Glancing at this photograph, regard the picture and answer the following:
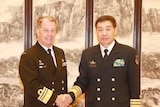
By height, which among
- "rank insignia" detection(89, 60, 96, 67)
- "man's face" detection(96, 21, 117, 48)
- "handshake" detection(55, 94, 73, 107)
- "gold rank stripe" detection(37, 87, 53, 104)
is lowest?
"handshake" detection(55, 94, 73, 107)

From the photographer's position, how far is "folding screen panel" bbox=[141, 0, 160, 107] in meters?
3.10

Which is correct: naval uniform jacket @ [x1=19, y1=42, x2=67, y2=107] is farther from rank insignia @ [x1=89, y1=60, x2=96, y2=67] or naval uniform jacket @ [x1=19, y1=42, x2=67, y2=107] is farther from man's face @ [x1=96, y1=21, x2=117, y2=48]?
man's face @ [x1=96, y1=21, x2=117, y2=48]

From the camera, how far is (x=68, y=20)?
3.15m

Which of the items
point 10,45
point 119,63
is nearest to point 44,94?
point 119,63

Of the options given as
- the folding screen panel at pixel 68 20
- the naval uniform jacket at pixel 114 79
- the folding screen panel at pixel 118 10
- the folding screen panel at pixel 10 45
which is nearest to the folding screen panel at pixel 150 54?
the folding screen panel at pixel 118 10

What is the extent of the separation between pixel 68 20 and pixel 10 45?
0.69 m

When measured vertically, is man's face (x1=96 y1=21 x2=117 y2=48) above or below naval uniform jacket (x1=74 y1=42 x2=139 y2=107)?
above

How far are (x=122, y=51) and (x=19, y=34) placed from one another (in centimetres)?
134

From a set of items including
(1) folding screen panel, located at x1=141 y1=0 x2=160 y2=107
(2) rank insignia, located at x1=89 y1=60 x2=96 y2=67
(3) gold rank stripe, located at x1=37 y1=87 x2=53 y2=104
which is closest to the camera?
(3) gold rank stripe, located at x1=37 y1=87 x2=53 y2=104

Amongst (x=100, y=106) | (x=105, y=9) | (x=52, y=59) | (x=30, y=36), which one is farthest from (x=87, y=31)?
(x=100, y=106)

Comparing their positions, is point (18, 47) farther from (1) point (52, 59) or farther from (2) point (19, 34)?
(1) point (52, 59)

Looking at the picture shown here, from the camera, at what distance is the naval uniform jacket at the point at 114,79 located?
87.3 inches

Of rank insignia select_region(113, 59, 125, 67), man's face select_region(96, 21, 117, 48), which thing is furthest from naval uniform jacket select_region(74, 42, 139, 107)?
man's face select_region(96, 21, 117, 48)

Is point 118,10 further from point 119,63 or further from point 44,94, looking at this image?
point 44,94
